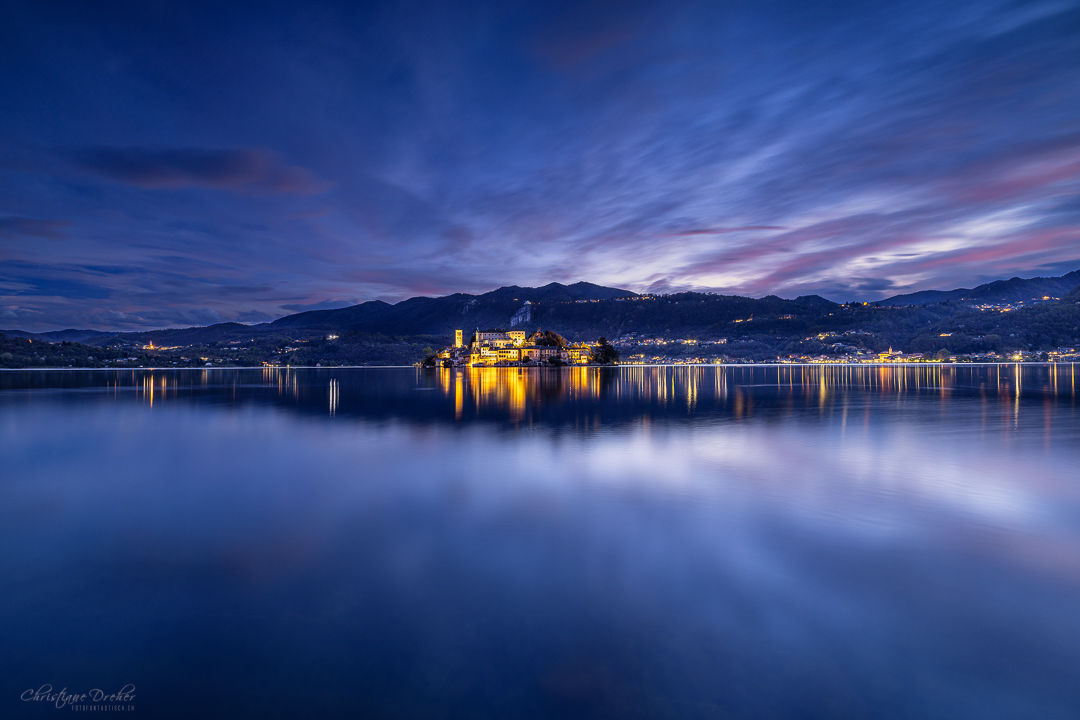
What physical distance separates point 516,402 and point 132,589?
23.9 m

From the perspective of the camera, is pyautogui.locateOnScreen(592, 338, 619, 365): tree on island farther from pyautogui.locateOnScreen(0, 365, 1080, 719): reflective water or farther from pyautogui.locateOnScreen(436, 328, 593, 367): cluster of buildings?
pyautogui.locateOnScreen(0, 365, 1080, 719): reflective water

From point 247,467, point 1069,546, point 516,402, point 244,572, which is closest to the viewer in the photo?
point 244,572

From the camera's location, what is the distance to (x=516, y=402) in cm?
2914

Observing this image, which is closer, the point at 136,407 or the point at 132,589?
the point at 132,589

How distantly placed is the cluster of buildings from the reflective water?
107097 millimetres

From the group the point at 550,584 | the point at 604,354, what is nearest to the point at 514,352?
the point at 604,354

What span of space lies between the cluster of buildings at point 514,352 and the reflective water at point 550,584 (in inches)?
4216

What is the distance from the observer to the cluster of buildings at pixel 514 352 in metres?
127

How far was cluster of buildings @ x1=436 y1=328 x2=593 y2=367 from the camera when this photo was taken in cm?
12669

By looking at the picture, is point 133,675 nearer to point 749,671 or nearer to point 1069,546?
point 749,671

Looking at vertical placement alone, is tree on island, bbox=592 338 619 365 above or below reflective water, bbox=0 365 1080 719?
above

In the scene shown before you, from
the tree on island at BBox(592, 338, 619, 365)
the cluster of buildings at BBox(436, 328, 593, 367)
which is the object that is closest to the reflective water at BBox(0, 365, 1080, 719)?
the cluster of buildings at BBox(436, 328, 593, 367)

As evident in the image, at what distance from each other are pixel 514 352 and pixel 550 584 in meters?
128

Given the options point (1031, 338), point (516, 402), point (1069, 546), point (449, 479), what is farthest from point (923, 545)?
point (1031, 338)
